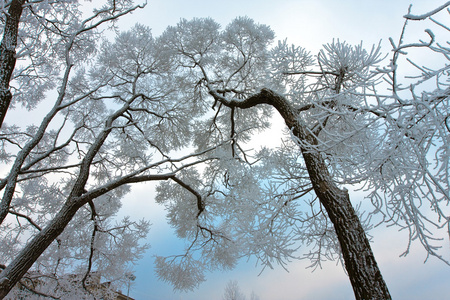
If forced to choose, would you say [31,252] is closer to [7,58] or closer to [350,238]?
[7,58]

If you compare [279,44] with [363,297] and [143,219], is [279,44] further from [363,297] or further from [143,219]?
[143,219]

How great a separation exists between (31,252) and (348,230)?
171 inches

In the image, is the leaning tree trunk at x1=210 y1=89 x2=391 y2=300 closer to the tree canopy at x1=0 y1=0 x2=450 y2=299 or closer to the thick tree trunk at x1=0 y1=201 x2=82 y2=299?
the tree canopy at x1=0 y1=0 x2=450 y2=299

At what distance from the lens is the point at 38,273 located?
6.48m

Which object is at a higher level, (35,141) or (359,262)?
(35,141)

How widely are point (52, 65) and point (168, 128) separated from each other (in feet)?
10.3

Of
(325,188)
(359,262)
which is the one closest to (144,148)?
(325,188)

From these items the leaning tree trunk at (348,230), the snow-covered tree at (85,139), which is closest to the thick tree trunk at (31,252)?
the snow-covered tree at (85,139)

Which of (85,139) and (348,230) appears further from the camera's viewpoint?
(85,139)

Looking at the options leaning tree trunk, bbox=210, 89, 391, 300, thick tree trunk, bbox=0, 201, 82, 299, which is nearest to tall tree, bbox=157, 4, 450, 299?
leaning tree trunk, bbox=210, 89, 391, 300

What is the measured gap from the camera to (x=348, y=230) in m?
2.94

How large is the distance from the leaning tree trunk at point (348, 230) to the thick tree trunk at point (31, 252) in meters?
3.74

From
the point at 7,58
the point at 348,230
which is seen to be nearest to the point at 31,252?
the point at 7,58

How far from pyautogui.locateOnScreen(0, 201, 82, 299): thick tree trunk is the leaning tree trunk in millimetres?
3741
